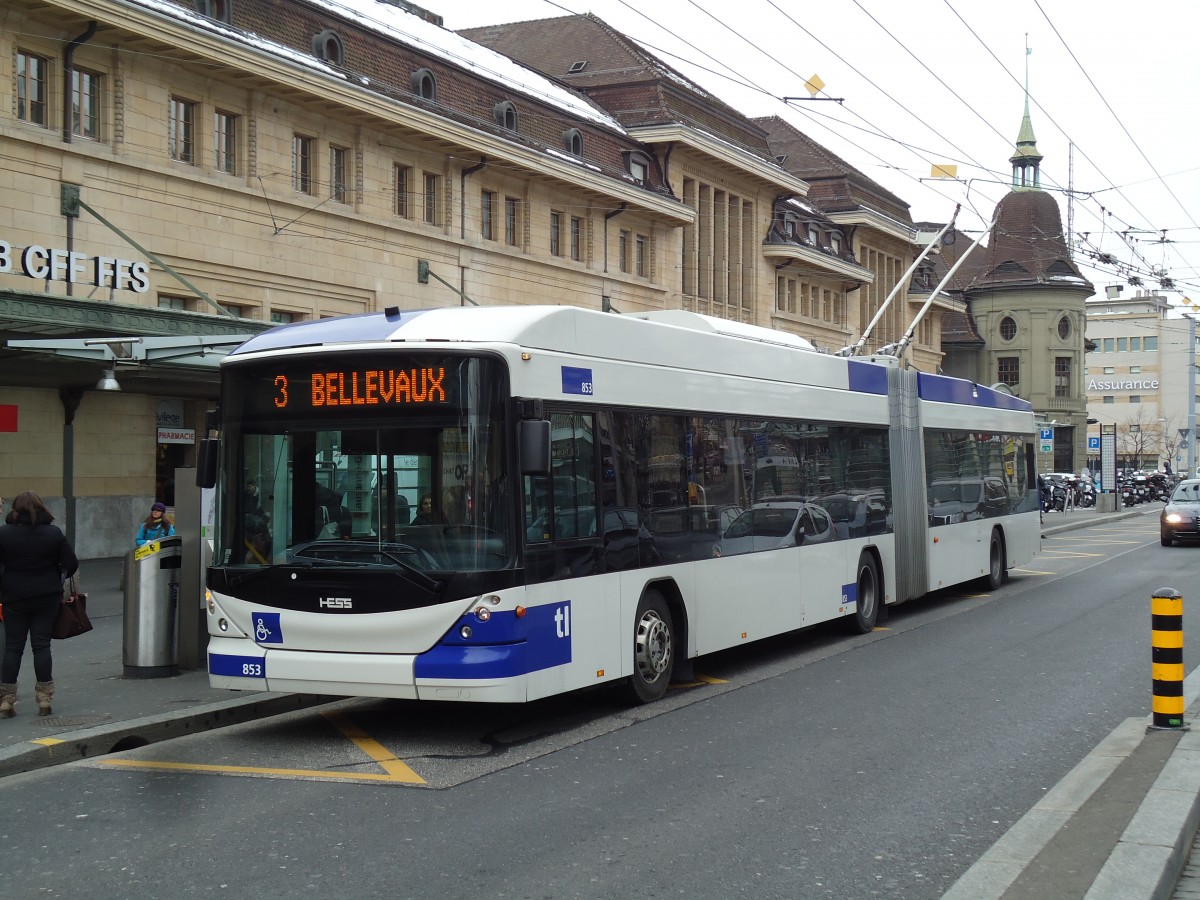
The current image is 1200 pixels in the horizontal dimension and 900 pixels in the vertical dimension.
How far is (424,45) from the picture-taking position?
32969mm

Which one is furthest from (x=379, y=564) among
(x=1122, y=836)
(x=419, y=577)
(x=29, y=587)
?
(x=1122, y=836)

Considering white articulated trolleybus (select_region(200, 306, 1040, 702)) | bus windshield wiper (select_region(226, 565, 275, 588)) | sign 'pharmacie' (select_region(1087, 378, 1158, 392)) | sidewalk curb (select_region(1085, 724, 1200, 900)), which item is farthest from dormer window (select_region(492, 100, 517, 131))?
sign 'pharmacie' (select_region(1087, 378, 1158, 392))

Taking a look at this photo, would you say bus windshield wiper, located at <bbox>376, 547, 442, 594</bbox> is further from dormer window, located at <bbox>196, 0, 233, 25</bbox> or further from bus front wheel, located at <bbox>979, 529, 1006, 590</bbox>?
dormer window, located at <bbox>196, 0, 233, 25</bbox>

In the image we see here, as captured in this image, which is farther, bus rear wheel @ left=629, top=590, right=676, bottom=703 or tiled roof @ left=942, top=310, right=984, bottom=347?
tiled roof @ left=942, top=310, right=984, bottom=347

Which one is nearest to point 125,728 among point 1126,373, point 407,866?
point 407,866

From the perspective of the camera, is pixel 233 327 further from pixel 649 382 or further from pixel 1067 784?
pixel 1067 784

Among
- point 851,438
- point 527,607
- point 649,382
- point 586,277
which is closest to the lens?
point 527,607

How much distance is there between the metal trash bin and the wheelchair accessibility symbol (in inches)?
101

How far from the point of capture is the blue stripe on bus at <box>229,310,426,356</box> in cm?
935

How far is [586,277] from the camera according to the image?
38406 mm

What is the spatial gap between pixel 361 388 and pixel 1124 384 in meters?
132

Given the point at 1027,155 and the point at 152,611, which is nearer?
the point at 152,611

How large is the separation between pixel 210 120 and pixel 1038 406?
71626 millimetres

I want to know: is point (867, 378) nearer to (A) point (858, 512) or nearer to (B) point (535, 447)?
(A) point (858, 512)
